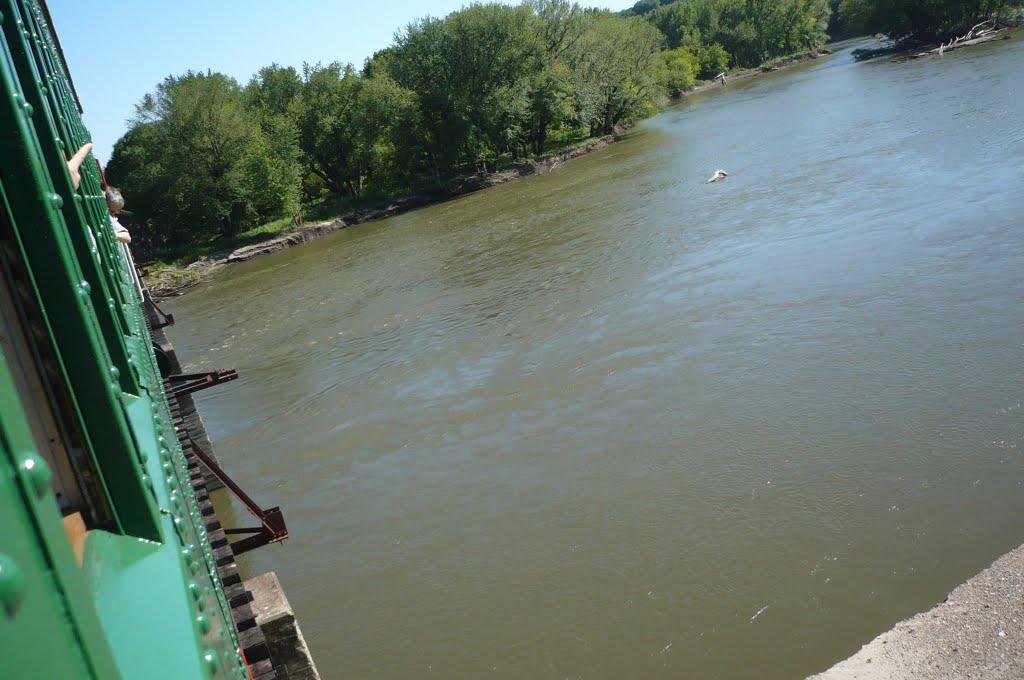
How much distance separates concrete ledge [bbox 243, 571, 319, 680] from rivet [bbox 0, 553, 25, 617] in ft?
15.4

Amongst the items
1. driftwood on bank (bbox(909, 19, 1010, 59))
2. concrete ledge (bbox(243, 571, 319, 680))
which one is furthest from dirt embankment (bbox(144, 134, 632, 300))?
concrete ledge (bbox(243, 571, 319, 680))

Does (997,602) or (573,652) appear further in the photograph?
(573,652)

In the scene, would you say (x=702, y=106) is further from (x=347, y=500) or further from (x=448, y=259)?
(x=347, y=500)

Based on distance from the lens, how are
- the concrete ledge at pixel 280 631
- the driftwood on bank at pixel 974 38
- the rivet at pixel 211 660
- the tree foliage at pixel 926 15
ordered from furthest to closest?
1. the tree foliage at pixel 926 15
2. the driftwood on bank at pixel 974 38
3. the concrete ledge at pixel 280 631
4. the rivet at pixel 211 660

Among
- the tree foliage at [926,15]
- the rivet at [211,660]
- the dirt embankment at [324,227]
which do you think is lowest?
the dirt embankment at [324,227]

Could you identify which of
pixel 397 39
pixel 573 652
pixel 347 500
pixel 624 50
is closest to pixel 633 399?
pixel 347 500

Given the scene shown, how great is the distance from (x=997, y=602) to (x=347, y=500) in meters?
7.12

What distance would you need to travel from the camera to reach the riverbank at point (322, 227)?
1334 inches

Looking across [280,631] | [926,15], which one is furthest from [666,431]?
[926,15]

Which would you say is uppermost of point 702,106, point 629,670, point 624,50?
point 624,50

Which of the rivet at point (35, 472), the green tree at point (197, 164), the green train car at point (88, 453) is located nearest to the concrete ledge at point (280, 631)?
the green train car at point (88, 453)

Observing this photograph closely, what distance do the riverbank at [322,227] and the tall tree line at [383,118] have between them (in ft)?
6.24

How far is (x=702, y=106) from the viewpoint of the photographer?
181 feet

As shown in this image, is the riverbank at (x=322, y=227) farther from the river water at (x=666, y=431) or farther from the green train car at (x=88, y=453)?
the green train car at (x=88, y=453)
